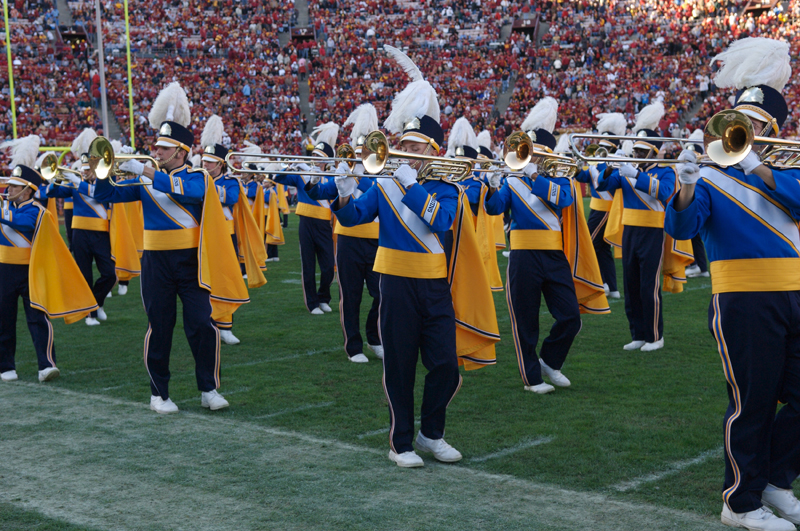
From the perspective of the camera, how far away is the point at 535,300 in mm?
5746

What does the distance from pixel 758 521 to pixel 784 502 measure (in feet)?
0.74

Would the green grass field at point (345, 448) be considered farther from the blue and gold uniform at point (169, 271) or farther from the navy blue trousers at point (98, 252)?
the navy blue trousers at point (98, 252)

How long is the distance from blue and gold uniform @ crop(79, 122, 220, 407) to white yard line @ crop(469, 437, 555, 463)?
197cm

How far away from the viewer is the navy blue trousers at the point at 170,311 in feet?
17.5

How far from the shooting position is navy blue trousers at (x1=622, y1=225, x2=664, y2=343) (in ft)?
22.6

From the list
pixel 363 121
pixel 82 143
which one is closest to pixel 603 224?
pixel 363 121

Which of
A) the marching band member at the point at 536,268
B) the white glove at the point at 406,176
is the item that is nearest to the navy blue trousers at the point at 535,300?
the marching band member at the point at 536,268

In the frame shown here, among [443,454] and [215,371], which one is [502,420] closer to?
[443,454]

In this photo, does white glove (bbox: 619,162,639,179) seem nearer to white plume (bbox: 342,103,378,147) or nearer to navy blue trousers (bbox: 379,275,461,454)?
navy blue trousers (bbox: 379,275,461,454)

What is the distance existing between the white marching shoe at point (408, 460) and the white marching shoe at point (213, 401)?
154 cm

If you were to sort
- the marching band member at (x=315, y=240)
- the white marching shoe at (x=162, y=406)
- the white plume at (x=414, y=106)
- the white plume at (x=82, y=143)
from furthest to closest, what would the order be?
the white plume at (x=82, y=143) → the marching band member at (x=315, y=240) → the white marching shoe at (x=162, y=406) → the white plume at (x=414, y=106)

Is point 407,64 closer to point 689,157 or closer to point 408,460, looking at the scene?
point 689,157

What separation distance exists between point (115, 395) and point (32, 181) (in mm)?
1971

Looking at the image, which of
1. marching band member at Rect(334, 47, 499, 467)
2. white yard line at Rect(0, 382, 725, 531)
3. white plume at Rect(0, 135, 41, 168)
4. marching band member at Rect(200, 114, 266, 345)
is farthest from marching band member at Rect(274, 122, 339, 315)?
marching band member at Rect(334, 47, 499, 467)
